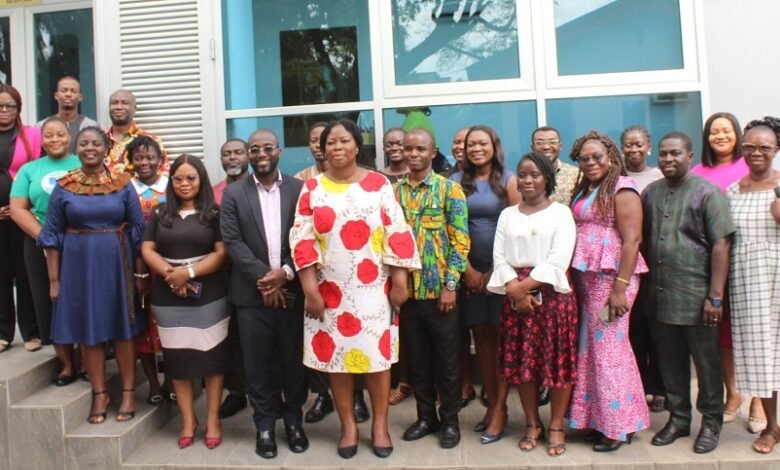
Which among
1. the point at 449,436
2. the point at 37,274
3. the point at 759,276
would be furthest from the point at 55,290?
the point at 759,276

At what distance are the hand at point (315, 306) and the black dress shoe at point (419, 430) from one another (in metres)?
0.86

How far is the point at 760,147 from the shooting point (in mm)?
3188

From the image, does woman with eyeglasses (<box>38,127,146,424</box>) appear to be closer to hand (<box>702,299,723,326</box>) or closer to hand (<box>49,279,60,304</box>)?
hand (<box>49,279,60,304</box>)

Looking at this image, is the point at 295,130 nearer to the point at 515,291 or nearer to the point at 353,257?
the point at 353,257

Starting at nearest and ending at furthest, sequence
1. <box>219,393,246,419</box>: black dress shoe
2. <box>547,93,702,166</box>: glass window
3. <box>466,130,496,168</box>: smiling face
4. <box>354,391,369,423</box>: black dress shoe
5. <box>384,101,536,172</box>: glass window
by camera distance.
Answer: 1. <box>466,130,496,168</box>: smiling face
2. <box>354,391,369,423</box>: black dress shoe
3. <box>219,393,246,419</box>: black dress shoe
4. <box>547,93,702,166</box>: glass window
5. <box>384,101,536,172</box>: glass window

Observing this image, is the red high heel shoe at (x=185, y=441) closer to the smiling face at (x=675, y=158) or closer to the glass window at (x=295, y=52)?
the glass window at (x=295, y=52)

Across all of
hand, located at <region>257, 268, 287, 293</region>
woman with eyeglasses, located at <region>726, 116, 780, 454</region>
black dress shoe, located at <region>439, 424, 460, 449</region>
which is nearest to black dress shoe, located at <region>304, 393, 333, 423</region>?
black dress shoe, located at <region>439, 424, 460, 449</region>

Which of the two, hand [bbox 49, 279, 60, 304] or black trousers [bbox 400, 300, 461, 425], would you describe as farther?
hand [bbox 49, 279, 60, 304]

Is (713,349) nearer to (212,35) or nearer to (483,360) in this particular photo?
(483,360)

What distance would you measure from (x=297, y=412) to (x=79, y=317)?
132 cm

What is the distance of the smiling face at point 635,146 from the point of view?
12.4ft

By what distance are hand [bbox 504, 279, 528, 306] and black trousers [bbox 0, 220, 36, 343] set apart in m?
3.07

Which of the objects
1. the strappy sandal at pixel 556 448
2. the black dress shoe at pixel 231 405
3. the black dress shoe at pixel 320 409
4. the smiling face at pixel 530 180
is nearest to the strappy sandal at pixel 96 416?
the black dress shoe at pixel 231 405

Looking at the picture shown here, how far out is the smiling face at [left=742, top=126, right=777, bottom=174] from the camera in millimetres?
3188
